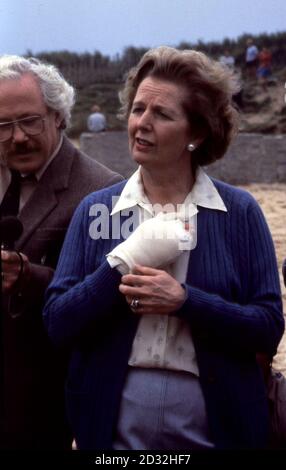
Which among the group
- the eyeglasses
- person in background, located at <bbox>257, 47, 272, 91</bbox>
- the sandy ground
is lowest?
the sandy ground

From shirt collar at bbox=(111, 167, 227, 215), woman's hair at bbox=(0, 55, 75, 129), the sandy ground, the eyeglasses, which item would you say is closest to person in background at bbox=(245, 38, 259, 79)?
the sandy ground

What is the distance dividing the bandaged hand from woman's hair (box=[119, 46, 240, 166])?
355mm

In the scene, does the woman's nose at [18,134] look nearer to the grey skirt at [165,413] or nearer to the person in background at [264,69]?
the grey skirt at [165,413]

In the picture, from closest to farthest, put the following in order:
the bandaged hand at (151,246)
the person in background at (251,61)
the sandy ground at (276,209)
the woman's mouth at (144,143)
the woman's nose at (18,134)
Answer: the bandaged hand at (151,246) < the woman's mouth at (144,143) < the woman's nose at (18,134) < the sandy ground at (276,209) < the person in background at (251,61)

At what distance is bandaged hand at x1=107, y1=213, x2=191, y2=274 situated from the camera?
2119mm

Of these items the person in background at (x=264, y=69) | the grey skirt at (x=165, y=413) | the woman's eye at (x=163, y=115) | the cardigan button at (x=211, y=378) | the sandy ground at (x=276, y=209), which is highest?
the person in background at (x=264, y=69)

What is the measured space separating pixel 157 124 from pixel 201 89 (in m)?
0.16

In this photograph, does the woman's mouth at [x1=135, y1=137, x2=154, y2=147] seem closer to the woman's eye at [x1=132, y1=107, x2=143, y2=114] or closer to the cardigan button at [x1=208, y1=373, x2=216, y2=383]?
the woman's eye at [x1=132, y1=107, x2=143, y2=114]

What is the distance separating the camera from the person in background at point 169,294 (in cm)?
215

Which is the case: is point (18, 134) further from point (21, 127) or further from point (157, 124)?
point (157, 124)

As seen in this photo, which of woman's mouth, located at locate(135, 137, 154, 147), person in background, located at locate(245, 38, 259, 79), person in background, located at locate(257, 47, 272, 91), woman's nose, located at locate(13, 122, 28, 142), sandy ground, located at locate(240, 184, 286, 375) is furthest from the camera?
person in background, located at locate(245, 38, 259, 79)

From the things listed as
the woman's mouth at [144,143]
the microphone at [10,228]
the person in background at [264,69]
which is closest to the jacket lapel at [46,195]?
the microphone at [10,228]

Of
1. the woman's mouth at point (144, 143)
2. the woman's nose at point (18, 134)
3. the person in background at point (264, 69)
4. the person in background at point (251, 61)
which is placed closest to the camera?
the woman's mouth at point (144, 143)

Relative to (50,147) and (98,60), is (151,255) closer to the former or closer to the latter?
(50,147)
